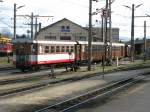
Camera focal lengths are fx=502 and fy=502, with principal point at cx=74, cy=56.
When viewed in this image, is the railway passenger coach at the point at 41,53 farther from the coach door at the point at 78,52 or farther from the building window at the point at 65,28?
the building window at the point at 65,28

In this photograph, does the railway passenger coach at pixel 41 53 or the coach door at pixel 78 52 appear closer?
the railway passenger coach at pixel 41 53

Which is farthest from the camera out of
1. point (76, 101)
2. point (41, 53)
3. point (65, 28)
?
point (65, 28)

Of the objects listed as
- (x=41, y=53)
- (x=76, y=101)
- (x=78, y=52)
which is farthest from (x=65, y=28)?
(x=76, y=101)

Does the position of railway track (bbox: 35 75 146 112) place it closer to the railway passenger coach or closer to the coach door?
the railway passenger coach

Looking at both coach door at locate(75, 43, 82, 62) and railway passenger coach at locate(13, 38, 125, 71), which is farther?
coach door at locate(75, 43, 82, 62)

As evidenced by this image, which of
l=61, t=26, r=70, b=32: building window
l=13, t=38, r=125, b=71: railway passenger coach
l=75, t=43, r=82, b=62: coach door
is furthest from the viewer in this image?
l=61, t=26, r=70, b=32: building window

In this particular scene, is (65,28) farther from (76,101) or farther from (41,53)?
(76,101)

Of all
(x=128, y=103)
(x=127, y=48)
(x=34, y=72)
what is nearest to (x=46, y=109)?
(x=128, y=103)

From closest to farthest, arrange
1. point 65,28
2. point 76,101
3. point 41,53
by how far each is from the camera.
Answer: point 76,101, point 41,53, point 65,28

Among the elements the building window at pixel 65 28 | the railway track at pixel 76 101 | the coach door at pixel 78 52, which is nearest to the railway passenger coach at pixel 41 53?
the coach door at pixel 78 52

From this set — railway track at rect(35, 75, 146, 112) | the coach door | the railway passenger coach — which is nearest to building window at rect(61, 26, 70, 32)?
the coach door

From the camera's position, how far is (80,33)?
4953 inches

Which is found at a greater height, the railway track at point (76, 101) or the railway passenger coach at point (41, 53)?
the railway passenger coach at point (41, 53)

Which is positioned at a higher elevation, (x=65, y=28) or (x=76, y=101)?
(x=65, y=28)
